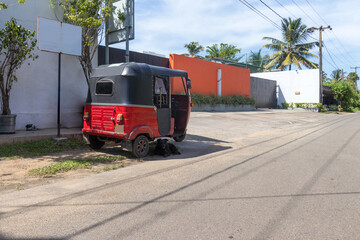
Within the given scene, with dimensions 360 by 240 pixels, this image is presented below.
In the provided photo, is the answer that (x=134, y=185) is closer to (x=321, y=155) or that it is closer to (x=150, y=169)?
(x=150, y=169)

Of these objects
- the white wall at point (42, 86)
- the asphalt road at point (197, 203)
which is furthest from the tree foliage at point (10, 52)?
the asphalt road at point (197, 203)

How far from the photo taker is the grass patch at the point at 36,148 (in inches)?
280

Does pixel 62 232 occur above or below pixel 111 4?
below

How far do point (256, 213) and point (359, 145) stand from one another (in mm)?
8043

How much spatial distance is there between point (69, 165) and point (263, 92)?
32.8 metres

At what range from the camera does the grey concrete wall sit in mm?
33625

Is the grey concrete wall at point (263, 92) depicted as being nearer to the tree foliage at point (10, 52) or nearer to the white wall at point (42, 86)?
the white wall at point (42, 86)

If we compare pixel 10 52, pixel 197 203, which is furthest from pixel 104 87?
pixel 197 203

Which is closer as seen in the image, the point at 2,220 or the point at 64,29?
the point at 2,220

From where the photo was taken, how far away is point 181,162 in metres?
6.89

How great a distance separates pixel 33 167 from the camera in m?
6.11

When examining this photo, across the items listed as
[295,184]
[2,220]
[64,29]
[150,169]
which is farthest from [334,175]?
[64,29]

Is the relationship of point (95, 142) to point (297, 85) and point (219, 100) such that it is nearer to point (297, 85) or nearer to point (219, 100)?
point (219, 100)

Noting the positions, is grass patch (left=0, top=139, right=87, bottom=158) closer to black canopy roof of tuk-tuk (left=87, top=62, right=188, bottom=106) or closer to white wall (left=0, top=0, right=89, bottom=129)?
black canopy roof of tuk-tuk (left=87, top=62, right=188, bottom=106)
